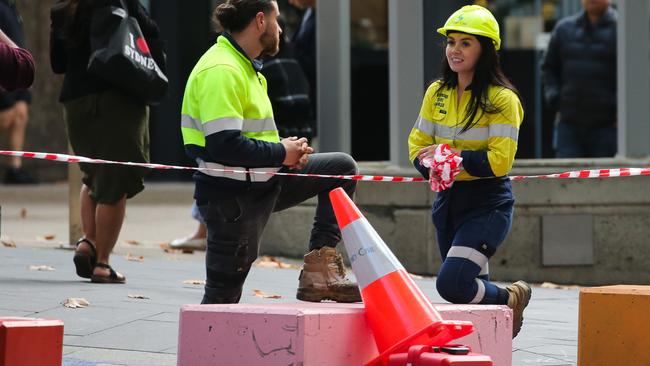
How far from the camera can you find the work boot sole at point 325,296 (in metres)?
6.46

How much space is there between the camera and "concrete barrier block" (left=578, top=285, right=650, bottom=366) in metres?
5.83

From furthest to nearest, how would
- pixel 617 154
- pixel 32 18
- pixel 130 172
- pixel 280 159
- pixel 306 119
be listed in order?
pixel 32 18
pixel 617 154
pixel 306 119
pixel 130 172
pixel 280 159

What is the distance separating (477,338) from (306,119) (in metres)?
4.13

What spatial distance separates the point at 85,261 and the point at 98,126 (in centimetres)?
77

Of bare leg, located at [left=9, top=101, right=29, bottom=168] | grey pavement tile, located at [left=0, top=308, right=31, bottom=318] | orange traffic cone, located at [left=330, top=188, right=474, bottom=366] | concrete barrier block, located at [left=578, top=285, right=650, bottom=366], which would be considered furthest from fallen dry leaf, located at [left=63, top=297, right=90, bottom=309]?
bare leg, located at [left=9, top=101, right=29, bottom=168]

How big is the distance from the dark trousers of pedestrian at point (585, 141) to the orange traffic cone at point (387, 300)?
5.65m

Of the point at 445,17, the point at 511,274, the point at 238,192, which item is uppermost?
the point at 445,17

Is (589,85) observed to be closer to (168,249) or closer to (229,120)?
(168,249)

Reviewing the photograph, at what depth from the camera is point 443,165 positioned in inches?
243

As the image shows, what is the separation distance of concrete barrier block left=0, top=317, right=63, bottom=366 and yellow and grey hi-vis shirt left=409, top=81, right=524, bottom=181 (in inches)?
82.8

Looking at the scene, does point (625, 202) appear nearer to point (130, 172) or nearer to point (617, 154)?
point (617, 154)

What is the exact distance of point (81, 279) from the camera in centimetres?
848

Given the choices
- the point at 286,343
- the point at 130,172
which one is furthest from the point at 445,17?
the point at 286,343

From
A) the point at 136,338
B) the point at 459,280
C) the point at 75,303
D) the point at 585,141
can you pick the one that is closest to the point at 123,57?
the point at 75,303
